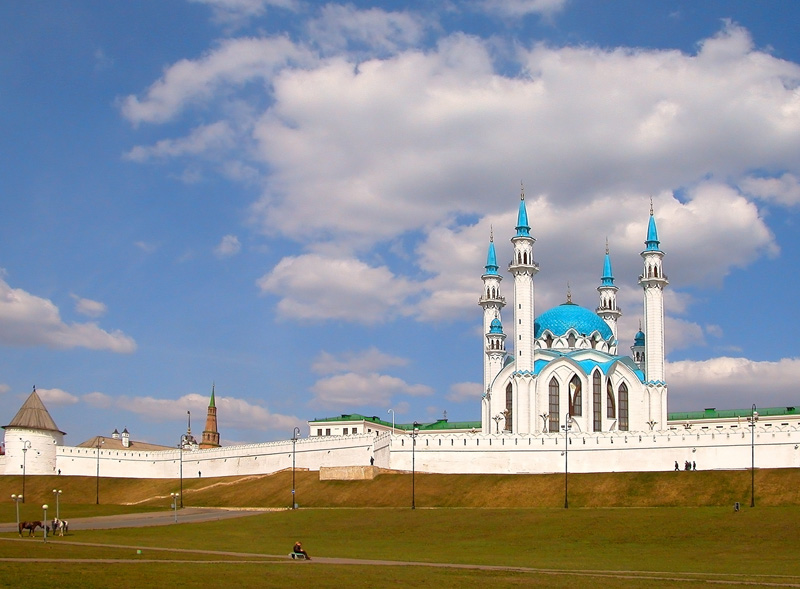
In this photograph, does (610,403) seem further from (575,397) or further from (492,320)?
(492,320)

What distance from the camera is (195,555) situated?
149 ft

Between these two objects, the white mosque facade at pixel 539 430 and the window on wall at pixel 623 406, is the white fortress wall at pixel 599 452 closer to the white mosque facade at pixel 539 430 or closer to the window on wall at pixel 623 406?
the white mosque facade at pixel 539 430

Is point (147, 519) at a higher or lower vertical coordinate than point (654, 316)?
lower

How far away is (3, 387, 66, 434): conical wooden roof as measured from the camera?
127312 millimetres

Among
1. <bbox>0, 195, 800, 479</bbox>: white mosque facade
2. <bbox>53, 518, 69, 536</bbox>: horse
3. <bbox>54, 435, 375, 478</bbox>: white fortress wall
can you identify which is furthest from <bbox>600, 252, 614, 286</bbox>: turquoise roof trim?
<bbox>53, 518, 69, 536</bbox>: horse

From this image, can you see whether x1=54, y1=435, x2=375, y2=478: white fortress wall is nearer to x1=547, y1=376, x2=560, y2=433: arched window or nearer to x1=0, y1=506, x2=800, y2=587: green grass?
x1=547, y1=376, x2=560, y2=433: arched window

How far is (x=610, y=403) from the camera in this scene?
118 meters

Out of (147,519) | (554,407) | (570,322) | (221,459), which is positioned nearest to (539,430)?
(554,407)

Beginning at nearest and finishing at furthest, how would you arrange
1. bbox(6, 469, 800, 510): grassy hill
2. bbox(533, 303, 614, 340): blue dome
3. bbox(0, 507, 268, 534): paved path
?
bbox(0, 507, 268, 534): paved path
bbox(6, 469, 800, 510): grassy hill
bbox(533, 303, 614, 340): blue dome

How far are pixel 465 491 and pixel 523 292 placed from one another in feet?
99.1

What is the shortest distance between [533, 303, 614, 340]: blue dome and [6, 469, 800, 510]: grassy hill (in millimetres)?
33020

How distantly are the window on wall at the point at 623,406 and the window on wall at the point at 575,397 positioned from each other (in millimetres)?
5301

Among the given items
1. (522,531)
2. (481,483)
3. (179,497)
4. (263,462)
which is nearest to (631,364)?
(481,483)

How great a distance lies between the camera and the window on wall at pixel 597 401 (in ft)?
385
